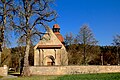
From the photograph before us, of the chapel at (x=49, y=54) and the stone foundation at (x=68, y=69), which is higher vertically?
the chapel at (x=49, y=54)

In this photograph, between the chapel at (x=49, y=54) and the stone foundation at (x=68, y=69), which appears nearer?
the stone foundation at (x=68, y=69)

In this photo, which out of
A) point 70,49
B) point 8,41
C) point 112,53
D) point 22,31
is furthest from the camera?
point 112,53

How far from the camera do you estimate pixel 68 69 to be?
1565 inches

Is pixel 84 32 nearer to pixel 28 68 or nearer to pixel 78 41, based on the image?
pixel 78 41

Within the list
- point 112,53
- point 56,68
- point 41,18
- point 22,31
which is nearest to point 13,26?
point 22,31

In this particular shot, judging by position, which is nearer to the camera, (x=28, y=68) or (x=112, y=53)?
(x=28, y=68)

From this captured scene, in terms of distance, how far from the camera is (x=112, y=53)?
3103 inches

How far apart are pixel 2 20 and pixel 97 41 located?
2676cm

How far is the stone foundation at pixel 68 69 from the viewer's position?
39031mm

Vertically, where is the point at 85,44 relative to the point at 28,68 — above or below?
above

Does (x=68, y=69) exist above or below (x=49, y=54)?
below

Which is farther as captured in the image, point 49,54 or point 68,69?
Answer: point 49,54

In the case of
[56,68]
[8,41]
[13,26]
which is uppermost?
[13,26]

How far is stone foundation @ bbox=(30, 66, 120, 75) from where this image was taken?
39031 millimetres
